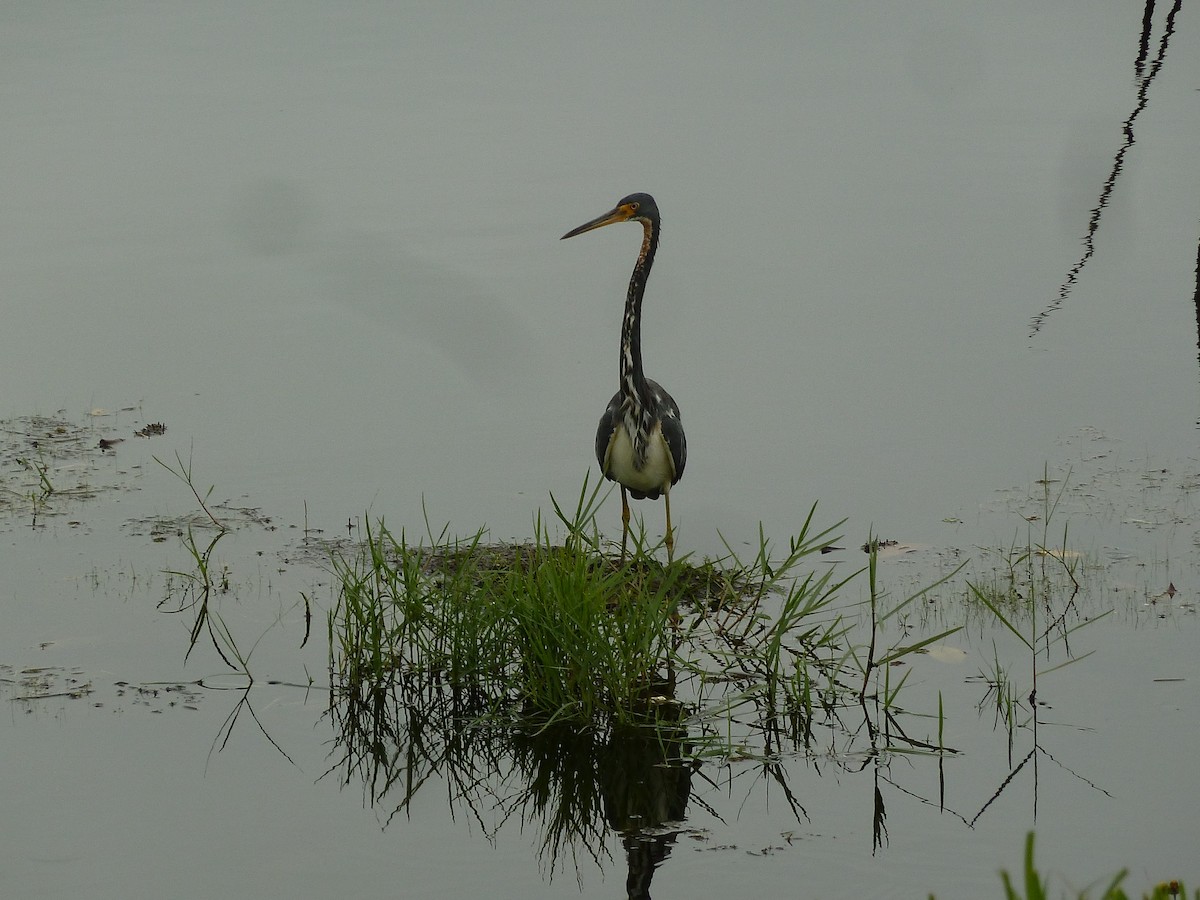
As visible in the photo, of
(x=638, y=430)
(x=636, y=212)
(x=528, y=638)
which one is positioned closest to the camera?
(x=528, y=638)

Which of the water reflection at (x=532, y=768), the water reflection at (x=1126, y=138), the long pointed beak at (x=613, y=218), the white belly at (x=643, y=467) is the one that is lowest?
the water reflection at (x=532, y=768)

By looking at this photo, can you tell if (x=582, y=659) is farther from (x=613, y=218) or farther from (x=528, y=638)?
(x=613, y=218)

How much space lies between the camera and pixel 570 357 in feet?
36.2

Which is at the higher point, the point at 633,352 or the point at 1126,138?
the point at 1126,138

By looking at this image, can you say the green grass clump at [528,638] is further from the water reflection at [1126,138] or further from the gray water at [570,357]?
the water reflection at [1126,138]

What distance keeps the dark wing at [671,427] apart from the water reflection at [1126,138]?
14.6ft

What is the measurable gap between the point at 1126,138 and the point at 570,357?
8100 mm

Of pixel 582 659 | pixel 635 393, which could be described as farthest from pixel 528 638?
pixel 635 393

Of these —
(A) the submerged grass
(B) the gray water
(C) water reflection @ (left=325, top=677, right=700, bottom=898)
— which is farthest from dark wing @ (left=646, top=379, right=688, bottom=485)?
(C) water reflection @ (left=325, top=677, right=700, bottom=898)

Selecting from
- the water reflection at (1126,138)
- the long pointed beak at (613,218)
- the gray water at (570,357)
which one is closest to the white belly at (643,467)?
the gray water at (570,357)

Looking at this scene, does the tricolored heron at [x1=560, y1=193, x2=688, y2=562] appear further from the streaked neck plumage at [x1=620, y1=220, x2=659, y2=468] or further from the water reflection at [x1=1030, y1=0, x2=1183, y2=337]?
the water reflection at [x1=1030, y1=0, x2=1183, y2=337]

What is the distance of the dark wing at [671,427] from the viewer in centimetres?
750

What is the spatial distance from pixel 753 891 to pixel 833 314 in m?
7.53

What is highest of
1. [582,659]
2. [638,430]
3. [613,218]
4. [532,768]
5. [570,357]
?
[613,218]
